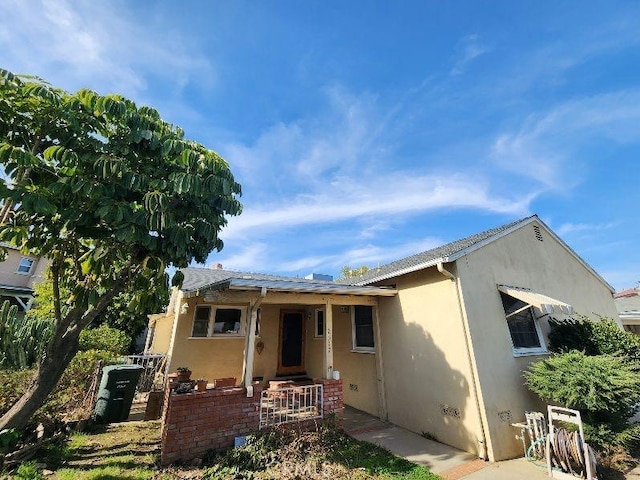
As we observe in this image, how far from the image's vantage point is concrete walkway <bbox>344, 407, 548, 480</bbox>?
5.40 m

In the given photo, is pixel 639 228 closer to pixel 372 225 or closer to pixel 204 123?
pixel 372 225

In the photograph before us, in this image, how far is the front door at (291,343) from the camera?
11.3 metres

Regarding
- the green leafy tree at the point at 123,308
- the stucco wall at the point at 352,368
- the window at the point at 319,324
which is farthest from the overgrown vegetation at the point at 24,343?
the stucco wall at the point at 352,368

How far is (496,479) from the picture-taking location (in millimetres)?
5215

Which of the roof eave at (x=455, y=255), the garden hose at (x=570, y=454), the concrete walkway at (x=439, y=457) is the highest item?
the roof eave at (x=455, y=255)

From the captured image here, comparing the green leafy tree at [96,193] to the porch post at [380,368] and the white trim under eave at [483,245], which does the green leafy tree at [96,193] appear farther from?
the porch post at [380,368]

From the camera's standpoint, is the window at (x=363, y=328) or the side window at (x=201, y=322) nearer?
the window at (x=363, y=328)

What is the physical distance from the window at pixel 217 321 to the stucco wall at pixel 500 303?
7.94 metres

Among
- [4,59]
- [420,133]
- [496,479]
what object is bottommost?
[496,479]

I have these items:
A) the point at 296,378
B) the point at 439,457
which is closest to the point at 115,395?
the point at 296,378

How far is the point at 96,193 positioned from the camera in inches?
175

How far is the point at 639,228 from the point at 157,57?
21.5m

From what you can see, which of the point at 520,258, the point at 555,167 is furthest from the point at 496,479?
the point at 555,167

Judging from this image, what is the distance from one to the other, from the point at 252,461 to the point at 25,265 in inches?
1027
